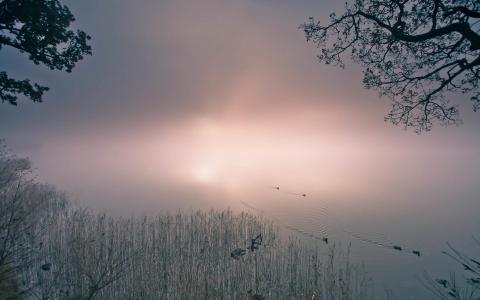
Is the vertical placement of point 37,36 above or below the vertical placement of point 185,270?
above

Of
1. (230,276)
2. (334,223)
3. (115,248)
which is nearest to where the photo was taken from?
(230,276)

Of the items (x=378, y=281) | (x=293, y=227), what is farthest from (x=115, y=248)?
(x=293, y=227)

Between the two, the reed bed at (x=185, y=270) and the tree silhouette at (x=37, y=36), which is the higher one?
the tree silhouette at (x=37, y=36)

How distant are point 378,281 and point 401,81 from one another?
1064 cm

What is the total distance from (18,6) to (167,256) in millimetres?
10621

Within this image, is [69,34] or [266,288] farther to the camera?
[266,288]

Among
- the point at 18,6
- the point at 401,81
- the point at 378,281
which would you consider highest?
the point at 18,6

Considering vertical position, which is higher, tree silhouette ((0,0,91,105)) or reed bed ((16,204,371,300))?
tree silhouette ((0,0,91,105))

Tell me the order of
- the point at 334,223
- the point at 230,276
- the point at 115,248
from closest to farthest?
the point at 230,276
the point at 115,248
the point at 334,223

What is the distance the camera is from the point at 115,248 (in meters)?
13.7

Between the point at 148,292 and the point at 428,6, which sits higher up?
the point at 428,6

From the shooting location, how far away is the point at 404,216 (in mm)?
30281

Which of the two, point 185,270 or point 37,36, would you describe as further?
point 185,270

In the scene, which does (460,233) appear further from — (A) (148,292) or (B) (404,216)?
(A) (148,292)
